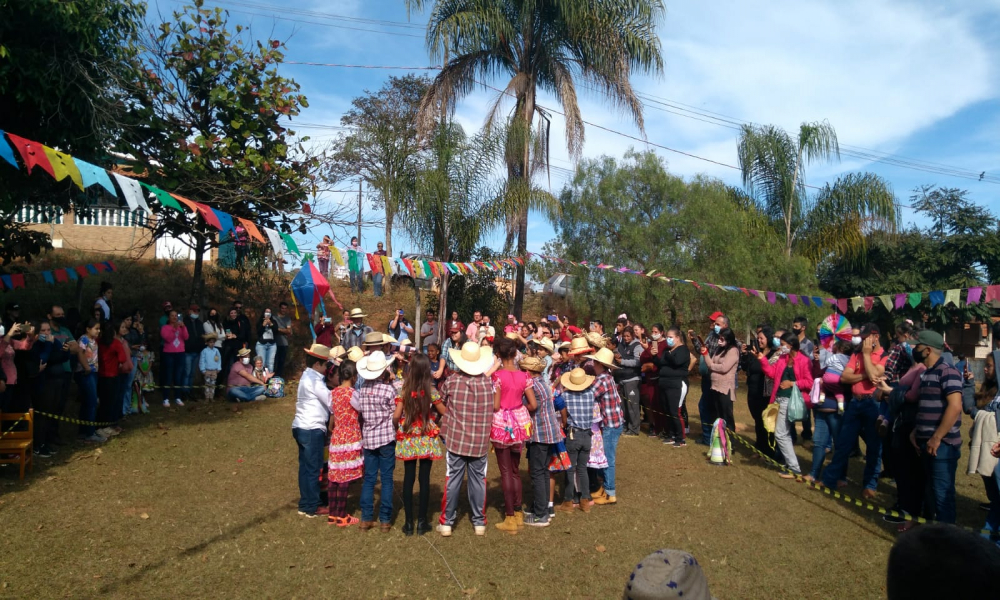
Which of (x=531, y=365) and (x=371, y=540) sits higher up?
(x=531, y=365)

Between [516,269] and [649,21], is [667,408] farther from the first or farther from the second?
[649,21]

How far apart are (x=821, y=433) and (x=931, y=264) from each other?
19251mm

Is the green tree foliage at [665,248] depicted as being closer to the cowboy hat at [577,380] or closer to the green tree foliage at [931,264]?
the green tree foliage at [931,264]

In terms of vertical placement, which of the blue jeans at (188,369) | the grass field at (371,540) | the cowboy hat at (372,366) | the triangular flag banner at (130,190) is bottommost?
the grass field at (371,540)

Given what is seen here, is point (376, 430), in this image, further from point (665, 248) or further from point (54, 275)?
point (665, 248)

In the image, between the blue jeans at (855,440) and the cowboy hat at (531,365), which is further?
the blue jeans at (855,440)

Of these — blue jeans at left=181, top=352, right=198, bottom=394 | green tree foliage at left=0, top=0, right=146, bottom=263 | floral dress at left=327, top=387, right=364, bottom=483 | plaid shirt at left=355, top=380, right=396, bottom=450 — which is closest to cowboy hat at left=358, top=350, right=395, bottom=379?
plaid shirt at left=355, top=380, right=396, bottom=450

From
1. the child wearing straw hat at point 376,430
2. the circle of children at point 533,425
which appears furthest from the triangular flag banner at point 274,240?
the child wearing straw hat at point 376,430

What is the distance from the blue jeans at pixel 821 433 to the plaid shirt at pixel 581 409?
3070mm

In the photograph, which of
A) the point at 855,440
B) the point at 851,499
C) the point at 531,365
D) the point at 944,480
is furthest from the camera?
the point at 855,440

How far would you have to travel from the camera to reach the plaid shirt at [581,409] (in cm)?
695

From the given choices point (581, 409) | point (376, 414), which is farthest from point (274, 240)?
point (581, 409)

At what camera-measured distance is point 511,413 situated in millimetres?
6391

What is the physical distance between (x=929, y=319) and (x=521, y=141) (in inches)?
653
